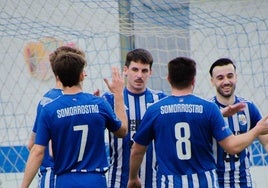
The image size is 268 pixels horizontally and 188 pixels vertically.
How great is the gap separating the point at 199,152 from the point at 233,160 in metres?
0.97

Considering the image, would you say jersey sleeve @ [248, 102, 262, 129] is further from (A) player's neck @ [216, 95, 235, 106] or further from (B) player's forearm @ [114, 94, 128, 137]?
(B) player's forearm @ [114, 94, 128, 137]

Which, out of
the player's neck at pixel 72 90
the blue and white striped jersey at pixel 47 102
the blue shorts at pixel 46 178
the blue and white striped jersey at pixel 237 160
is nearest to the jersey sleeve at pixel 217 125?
the blue and white striped jersey at pixel 237 160

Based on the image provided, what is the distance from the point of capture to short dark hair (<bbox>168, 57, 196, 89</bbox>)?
4.98m

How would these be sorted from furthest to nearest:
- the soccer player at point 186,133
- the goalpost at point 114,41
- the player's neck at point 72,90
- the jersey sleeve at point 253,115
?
the goalpost at point 114,41, the jersey sleeve at point 253,115, the player's neck at point 72,90, the soccer player at point 186,133

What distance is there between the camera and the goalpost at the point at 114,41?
873cm

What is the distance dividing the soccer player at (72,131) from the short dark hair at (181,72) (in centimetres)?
51

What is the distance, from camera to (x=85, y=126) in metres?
4.99

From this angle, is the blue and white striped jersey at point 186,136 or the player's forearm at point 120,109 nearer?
the blue and white striped jersey at point 186,136

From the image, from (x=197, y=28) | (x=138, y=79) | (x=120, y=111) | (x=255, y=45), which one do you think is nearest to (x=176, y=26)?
(x=197, y=28)

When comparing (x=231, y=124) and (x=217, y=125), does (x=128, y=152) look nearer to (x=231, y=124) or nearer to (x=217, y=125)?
(x=231, y=124)

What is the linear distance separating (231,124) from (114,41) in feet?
11.2

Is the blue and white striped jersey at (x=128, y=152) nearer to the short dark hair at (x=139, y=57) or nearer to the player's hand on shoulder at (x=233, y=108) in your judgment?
the short dark hair at (x=139, y=57)

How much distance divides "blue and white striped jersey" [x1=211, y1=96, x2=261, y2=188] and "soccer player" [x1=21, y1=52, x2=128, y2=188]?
3.83ft

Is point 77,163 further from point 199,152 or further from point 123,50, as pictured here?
point 123,50
